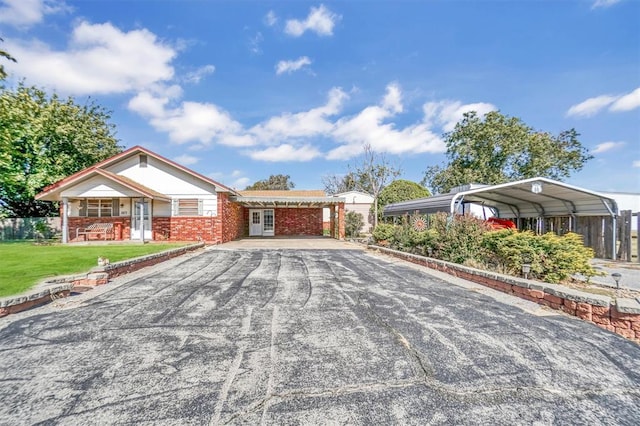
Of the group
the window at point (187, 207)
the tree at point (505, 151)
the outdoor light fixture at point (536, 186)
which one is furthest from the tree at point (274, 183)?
the outdoor light fixture at point (536, 186)

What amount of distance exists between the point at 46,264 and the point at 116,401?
8047mm

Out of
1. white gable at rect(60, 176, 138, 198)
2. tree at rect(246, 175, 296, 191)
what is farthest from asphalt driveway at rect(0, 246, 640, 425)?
tree at rect(246, 175, 296, 191)

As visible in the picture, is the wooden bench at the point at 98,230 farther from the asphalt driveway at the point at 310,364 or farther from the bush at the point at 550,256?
the bush at the point at 550,256

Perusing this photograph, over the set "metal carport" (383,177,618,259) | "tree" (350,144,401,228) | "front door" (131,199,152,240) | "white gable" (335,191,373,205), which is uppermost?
"tree" (350,144,401,228)

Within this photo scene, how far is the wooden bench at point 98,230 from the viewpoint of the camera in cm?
1645

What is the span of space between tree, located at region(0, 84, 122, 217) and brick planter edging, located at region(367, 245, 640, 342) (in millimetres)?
20598

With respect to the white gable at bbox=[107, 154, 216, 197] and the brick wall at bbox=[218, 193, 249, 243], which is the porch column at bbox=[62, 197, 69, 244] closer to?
the white gable at bbox=[107, 154, 216, 197]

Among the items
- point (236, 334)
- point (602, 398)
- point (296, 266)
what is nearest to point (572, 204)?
point (296, 266)

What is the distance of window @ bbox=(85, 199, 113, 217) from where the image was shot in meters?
17.1

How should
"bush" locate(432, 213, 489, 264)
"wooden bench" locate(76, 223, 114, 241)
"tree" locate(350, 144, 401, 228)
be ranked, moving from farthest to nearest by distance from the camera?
1. "tree" locate(350, 144, 401, 228)
2. "wooden bench" locate(76, 223, 114, 241)
3. "bush" locate(432, 213, 489, 264)

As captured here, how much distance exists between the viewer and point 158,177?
691 inches

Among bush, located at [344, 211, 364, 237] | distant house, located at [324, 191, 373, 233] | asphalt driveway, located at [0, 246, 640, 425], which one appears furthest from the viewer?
distant house, located at [324, 191, 373, 233]

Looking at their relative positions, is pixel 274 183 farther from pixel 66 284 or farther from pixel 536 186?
pixel 66 284

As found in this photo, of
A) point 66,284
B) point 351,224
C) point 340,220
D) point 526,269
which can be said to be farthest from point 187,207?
point 526,269
